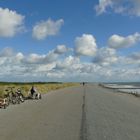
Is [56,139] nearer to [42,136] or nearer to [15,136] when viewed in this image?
[42,136]

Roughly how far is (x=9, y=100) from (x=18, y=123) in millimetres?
14196

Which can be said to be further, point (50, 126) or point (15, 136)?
point (50, 126)

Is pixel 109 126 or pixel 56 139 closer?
pixel 56 139

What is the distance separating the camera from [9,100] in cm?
3080

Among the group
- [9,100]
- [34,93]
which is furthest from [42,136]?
[34,93]

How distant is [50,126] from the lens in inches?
616

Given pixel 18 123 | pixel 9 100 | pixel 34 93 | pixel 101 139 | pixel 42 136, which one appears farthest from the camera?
pixel 34 93

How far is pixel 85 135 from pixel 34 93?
2684 cm

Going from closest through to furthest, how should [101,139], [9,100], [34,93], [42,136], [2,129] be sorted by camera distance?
1. [101,139]
2. [42,136]
3. [2,129]
4. [9,100]
5. [34,93]

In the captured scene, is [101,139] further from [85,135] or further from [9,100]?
[9,100]

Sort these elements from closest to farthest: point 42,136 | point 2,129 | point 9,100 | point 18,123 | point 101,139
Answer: point 101,139 < point 42,136 < point 2,129 < point 18,123 < point 9,100

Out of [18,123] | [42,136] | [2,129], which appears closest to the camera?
[42,136]

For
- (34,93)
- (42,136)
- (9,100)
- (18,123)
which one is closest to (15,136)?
(42,136)

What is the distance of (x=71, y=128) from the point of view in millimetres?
14906
